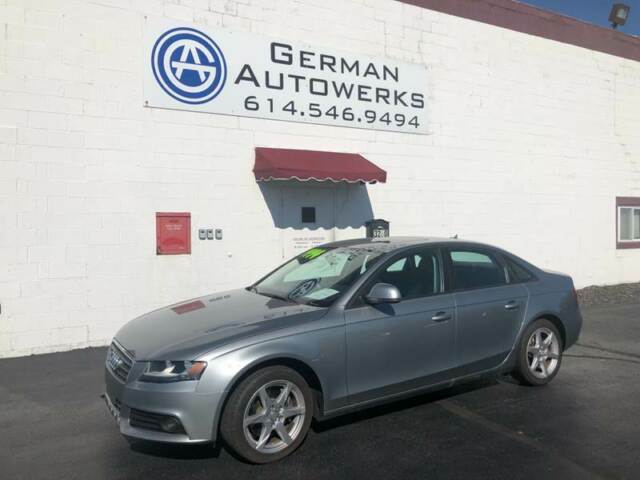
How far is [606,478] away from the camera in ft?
12.6

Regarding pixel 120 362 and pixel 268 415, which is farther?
pixel 120 362

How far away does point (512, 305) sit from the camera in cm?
555

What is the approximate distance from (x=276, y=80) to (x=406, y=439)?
6198 millimetres

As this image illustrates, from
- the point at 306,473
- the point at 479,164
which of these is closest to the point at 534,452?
the point at 306,473

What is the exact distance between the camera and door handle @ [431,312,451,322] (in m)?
4.96

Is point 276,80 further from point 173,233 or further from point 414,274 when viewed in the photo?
point 414,274

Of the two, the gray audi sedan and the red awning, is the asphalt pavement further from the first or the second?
the red awning

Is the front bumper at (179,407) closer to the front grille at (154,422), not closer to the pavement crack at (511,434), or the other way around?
the front grille at (154,422)

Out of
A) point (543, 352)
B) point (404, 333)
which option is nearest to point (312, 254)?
point (404, 333)

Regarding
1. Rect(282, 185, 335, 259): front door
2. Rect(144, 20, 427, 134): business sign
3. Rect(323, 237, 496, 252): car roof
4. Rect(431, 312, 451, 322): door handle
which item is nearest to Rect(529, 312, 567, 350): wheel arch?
Rect(323, 237, 496, 252): car roof

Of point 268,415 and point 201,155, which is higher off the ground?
point 201,155

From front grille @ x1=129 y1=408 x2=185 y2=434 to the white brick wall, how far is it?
4.17 m

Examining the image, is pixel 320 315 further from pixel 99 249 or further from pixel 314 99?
pixel 314 99

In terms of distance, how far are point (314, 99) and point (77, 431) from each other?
20.6 ft
